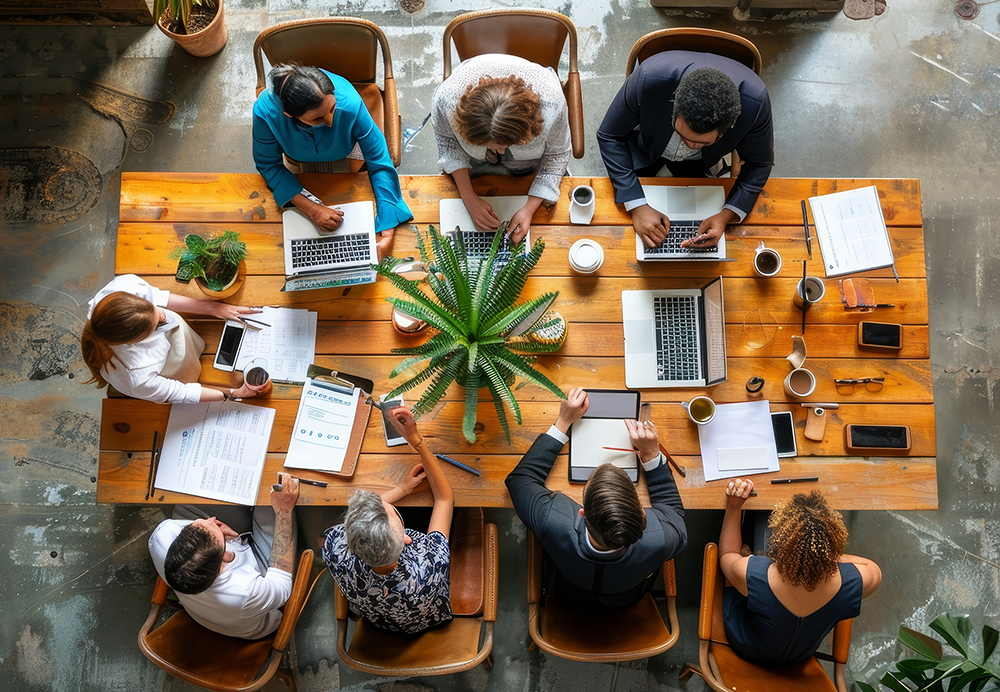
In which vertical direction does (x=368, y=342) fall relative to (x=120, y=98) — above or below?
below

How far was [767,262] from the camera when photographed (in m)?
2.18

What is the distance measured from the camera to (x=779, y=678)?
208 centimetres

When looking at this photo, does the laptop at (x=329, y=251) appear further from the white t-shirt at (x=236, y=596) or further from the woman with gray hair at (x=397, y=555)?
the white t-shirt at (x=236, y=596)

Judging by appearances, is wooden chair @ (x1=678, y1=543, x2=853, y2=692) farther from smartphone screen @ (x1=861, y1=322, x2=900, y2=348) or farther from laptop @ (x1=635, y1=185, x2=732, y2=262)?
laptop @ (x1=635, y1=185, x2=732, y2=262)

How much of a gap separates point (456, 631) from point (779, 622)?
1055 mm

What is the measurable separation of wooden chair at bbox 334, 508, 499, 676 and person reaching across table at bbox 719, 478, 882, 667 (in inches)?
33.0

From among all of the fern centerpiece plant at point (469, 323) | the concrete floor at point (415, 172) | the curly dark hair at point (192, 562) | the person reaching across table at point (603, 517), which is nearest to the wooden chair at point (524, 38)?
the concrete floor at point (415, 172)

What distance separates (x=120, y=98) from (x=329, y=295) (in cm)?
201

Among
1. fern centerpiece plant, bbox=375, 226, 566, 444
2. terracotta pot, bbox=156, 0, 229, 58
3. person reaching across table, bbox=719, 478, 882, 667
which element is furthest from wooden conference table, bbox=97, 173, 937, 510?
terracotta pot, bbox=156, 0, 229, 58

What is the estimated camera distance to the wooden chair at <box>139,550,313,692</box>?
A: 196cm

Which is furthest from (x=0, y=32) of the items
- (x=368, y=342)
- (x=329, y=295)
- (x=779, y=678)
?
(x=779, y=678)

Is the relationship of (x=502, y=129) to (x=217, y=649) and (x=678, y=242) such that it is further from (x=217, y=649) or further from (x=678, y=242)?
(x=217, y=649)

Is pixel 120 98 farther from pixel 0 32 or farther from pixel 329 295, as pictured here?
pixel 329 295

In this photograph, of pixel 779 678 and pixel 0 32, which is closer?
pixel 779 678
